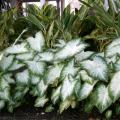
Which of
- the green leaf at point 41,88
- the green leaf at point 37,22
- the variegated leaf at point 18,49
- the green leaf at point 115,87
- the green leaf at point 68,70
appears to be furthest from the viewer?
the green leaf at point 37,22

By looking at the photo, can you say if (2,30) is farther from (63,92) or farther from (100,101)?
(100,101)

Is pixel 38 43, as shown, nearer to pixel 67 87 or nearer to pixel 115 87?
pixel 67 87

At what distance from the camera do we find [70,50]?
293 cm

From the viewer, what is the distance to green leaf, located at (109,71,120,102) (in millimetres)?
2605

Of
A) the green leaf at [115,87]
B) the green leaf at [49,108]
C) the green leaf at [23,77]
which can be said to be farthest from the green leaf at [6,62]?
the green leaf at [115,87]

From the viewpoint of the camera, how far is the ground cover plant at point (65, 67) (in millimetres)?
2730

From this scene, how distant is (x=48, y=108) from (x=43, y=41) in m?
0.58

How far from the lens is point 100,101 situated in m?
2.68

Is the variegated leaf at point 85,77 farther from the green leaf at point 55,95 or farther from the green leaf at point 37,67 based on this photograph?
the green leaf at point 37,67

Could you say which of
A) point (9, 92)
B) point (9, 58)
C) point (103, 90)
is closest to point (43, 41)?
point (9, 58)

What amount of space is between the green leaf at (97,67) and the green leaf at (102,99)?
88 millimetres

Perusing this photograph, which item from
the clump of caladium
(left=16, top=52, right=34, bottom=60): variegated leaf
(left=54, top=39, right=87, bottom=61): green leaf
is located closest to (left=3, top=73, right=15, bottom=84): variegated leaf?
the clump of caladium

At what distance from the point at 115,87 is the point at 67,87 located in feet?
1.25

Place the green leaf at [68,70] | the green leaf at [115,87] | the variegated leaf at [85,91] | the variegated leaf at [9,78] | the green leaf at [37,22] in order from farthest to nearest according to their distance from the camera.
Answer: the green leaf at [37,22] → the variegated leaf at [9,78] → the green leaf at [68,70] → the variegated leaf at [85,91] → the green leaf at [115,87]
